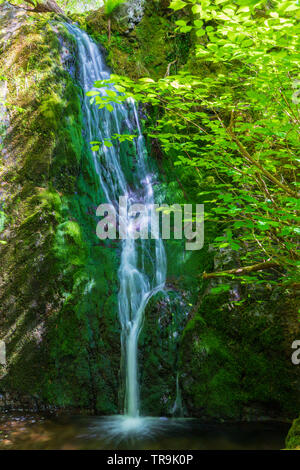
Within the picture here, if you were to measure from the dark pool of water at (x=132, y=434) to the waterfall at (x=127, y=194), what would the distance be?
546 millimetres

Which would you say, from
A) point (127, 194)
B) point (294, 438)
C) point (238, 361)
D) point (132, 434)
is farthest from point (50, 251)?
point (294, 438)

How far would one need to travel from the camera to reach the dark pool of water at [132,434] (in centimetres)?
373

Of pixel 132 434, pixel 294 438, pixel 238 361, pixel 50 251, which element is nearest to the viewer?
pixel 294 438

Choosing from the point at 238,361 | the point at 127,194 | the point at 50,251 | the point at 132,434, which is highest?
the point at 127,194

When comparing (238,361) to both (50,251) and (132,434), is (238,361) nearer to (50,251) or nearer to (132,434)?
(132,434)

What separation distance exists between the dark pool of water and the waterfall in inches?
21.5

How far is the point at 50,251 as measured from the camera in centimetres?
513

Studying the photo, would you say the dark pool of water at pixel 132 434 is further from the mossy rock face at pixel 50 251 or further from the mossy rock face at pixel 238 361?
the mossy rock face at pixel 50 251

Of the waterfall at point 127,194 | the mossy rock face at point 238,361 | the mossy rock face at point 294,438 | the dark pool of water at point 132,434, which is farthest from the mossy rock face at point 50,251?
the mossy rock face at point 294,438

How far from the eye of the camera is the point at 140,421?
4453mm

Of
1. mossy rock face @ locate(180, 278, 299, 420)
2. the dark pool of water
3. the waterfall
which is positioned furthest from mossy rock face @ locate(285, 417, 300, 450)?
the waterfall

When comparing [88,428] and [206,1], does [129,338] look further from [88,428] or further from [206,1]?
[206,1]

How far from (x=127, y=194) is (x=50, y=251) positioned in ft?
7.14

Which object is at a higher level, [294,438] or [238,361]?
[294,438]
